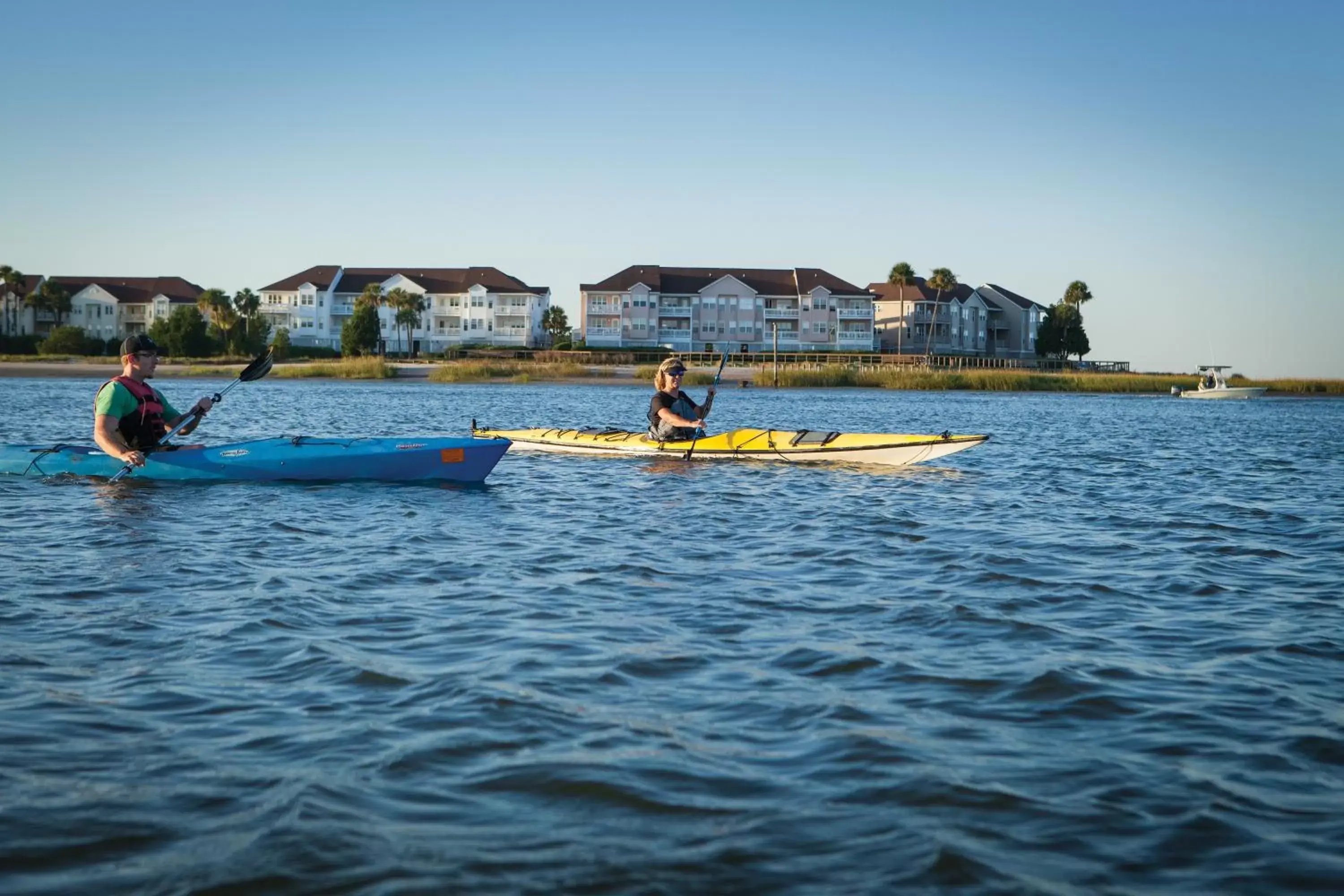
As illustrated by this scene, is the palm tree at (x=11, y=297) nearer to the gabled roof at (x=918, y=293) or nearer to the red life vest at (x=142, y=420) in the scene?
the gabled roof at (x=918, y=293)

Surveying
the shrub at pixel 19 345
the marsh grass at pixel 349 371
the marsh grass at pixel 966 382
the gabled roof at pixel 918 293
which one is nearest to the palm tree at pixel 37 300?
the shrub at pixel 19 345

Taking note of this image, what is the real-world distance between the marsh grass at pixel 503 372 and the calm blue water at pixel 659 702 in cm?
5020

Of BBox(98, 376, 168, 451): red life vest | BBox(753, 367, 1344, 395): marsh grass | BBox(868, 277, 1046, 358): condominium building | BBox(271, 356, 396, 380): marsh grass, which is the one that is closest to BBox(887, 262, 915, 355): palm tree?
BBox(868, 277, 1046, 358): condominium building

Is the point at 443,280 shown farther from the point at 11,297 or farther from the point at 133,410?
the point at 133,410

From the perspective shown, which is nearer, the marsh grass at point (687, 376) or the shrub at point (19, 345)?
the marsh grass at point (687, 376)

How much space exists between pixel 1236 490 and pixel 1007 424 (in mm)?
18276

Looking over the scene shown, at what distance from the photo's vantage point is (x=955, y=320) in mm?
105812

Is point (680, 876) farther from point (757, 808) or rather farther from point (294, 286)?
point (294, 286)

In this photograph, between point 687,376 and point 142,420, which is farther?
point 687,376

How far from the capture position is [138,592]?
8.11 m

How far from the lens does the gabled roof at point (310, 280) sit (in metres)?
103

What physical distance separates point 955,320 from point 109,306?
255ft

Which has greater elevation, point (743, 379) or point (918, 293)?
point (918, 293)

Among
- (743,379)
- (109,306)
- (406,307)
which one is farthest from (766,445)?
(109,306)
